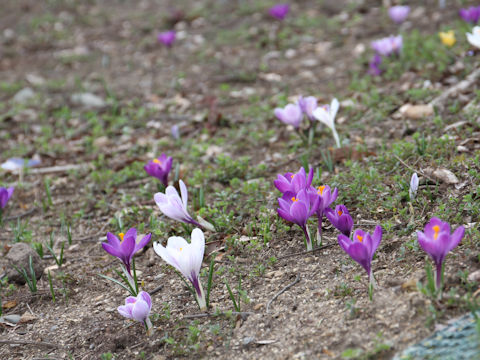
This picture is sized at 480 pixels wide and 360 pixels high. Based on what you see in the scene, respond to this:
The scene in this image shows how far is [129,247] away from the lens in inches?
85.4

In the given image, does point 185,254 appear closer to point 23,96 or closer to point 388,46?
point 388,46

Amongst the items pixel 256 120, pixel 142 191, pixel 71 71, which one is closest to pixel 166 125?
pixel 256 120

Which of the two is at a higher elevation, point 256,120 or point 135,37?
point 135,37

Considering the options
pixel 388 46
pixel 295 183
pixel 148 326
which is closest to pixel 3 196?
pixel 148 326

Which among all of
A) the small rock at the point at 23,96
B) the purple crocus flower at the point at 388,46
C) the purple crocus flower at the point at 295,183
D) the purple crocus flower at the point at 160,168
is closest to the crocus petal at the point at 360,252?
the purple crocus flower at the point at 295,183

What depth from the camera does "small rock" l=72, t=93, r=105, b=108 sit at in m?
4.94

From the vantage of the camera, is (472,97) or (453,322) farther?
(472,97)

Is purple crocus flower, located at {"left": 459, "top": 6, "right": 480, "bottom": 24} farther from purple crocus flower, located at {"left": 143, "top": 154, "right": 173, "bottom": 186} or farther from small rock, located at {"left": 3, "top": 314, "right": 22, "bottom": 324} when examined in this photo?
small rock, located at {"left": 3, "top": 314, "right": 22, "bottom": 324}

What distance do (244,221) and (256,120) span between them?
5.03 feet

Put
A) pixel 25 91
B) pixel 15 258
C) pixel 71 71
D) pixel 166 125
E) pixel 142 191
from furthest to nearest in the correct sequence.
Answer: pixel 71 71, pixel 25 91, pixel 166 125, pixel 142 191, pixel 15 258

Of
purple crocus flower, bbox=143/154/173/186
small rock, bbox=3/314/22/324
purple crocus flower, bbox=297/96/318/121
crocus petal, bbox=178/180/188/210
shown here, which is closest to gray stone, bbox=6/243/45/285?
small rock, bbox=3/314/22/324

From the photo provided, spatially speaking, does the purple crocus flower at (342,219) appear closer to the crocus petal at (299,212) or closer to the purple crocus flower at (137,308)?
the crocus petal at (299,212)

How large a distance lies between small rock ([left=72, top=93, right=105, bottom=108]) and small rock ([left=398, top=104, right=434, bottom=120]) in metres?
2.80

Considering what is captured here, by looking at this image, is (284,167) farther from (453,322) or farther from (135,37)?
(135,37)
